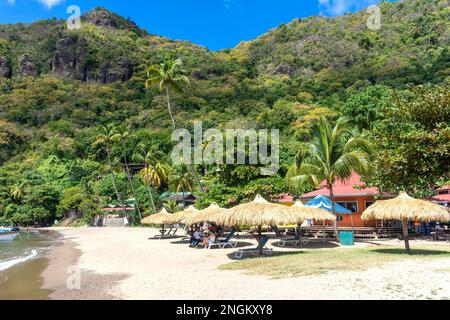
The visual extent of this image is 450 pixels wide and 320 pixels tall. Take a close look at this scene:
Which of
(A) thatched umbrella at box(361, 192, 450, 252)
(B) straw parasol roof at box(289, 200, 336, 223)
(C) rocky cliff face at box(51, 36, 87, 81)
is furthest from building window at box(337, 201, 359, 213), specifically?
(C) rocky cliff face at box(51, 36, 87, 81)

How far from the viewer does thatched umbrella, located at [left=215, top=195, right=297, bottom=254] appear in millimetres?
13086

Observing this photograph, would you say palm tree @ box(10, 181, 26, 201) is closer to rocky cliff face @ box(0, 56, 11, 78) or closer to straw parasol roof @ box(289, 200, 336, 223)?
straw parasol roof @ box(289, 200, 336, 223)

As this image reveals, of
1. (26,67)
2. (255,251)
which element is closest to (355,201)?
(255,251)

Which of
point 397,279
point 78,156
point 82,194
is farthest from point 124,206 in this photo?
point 397,279

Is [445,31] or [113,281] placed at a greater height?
[445,31]

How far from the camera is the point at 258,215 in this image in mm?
13172

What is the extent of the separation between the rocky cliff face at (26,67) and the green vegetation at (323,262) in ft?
406

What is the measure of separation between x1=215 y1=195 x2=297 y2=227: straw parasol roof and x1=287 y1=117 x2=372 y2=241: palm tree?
193 inches

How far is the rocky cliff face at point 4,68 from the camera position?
376ft

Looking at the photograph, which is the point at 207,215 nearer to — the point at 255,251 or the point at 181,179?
the point at 255,251

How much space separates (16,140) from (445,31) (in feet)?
305

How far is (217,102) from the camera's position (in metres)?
85.2

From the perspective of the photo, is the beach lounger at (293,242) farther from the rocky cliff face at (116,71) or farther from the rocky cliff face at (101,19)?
the rocky cliff face at (101,19)

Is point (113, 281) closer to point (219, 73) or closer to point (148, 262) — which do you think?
point (148, 262)
